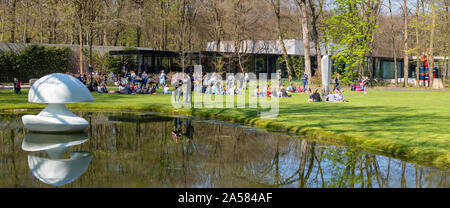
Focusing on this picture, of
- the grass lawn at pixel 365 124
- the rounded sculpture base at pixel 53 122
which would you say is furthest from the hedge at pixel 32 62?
the rounded sculpture base at pixel 53 122

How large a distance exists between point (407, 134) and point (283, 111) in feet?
25.1

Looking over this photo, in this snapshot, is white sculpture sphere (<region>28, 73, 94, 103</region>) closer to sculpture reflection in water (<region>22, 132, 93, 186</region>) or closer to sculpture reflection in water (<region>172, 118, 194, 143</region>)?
sculpture reflection in water (<region>22, 132, 93, 186</region>)

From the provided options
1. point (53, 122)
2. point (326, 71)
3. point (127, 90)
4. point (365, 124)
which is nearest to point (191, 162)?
point (53, 122)

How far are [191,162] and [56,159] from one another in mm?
3212

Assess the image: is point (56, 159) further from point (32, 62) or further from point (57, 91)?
point (32, 62)

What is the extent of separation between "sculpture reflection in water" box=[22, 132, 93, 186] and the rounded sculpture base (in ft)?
0.90

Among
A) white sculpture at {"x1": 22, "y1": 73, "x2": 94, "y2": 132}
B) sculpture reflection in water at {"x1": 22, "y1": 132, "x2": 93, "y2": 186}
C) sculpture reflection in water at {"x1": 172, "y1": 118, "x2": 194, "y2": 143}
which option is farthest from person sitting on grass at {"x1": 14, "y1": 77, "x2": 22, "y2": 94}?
sculpture reflection in water at {"x1": 22, "y1": 132, "x2": 93, "y2": 186}

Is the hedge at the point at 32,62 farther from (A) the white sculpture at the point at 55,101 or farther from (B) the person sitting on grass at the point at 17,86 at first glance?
(A) the white sculpture at the point at 55,101

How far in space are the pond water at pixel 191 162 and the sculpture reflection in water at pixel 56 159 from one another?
0.02 metres

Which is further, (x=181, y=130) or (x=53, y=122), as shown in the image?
(x=181, y=130)

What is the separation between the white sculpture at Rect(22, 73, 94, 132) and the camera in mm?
14266

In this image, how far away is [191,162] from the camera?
1022cm

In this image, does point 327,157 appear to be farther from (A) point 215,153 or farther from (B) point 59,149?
(B) point 59,149
